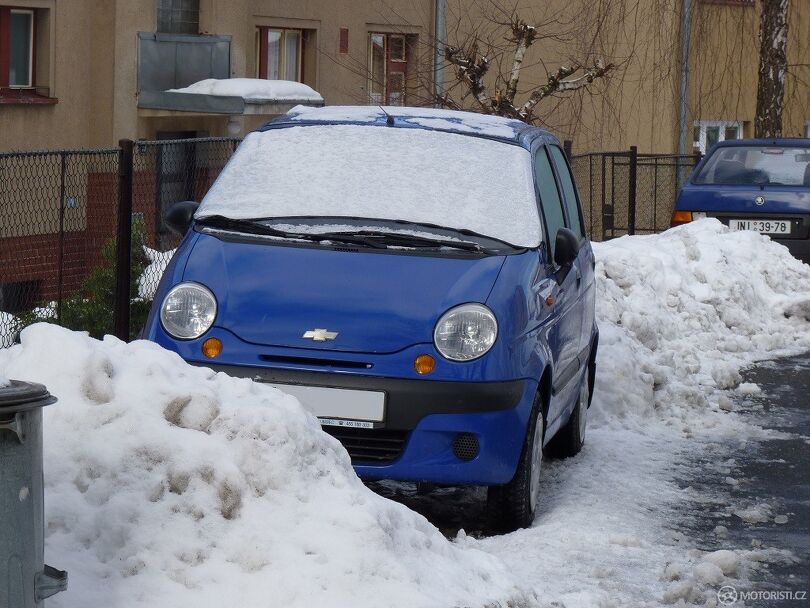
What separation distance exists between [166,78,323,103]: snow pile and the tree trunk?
662 centimetres

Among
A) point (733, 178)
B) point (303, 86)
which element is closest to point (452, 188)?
point (733, 178)

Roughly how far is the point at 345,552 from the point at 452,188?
2877mm

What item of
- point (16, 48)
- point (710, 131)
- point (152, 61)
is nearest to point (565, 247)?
point (16, 48)

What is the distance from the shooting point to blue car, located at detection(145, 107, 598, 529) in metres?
6.39

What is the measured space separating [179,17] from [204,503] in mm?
19594

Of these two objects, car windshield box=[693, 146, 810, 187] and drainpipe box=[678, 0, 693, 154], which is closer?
car windshield box=[693, 146, 810, 187]

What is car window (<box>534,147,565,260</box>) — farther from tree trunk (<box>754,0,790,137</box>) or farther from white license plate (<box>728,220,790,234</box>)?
tree trunk (<box>754,0,790,137</box>)

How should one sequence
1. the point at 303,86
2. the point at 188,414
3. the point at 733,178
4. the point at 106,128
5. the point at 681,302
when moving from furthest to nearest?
the point at 303,86 < the point at 106,128 < the point at 733,178 < the point at 681,302 < the point at 188,414

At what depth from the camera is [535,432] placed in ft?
22.2

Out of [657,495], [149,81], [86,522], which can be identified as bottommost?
[657,495]

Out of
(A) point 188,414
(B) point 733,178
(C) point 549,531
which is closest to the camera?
(A) point 188,414

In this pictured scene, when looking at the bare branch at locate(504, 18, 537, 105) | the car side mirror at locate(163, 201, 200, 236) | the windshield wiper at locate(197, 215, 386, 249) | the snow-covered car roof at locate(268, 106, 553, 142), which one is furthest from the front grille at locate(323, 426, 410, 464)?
the bare branch at locate(504, 18, 537, 105)

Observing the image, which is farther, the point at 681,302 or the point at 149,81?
the point at 149,81

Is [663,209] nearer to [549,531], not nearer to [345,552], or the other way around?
[549,531]
